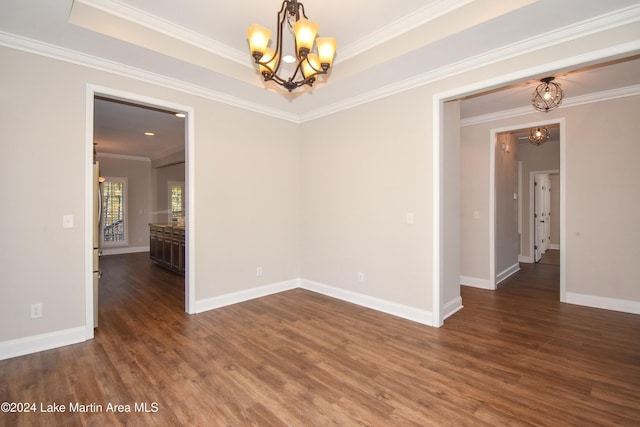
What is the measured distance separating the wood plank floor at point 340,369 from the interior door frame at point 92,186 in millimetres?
317

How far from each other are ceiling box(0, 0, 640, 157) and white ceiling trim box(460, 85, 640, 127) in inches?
4.6

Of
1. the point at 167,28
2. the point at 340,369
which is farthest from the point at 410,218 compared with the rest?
the point at 167,28

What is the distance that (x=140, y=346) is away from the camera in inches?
114

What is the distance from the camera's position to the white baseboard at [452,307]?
3.60 meters

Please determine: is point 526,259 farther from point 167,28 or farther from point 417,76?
point 167,28

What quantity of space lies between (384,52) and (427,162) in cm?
126

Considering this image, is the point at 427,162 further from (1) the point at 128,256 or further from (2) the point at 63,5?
(1) the point at 128,256

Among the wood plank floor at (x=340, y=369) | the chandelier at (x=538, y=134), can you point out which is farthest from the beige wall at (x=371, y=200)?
the chandelier at (x=538, y=134)

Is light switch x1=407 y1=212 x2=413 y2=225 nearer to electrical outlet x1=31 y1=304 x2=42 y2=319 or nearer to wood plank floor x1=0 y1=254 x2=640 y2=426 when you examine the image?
wood plank floor x1=0 y1=254 x2=640 y2=426

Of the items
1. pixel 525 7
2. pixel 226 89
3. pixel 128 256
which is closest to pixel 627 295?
pixel 525 7

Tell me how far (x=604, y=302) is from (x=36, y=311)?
6526 millimetres

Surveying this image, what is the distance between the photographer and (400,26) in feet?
9.56

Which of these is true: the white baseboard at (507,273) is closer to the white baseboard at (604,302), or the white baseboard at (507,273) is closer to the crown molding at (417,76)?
the white baseboard at (604,302)

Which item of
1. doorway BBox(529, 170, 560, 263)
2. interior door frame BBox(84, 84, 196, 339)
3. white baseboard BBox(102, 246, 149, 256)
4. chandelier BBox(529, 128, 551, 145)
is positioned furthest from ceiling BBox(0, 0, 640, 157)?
white baseboard BBox(102, 246, 149, 256)
